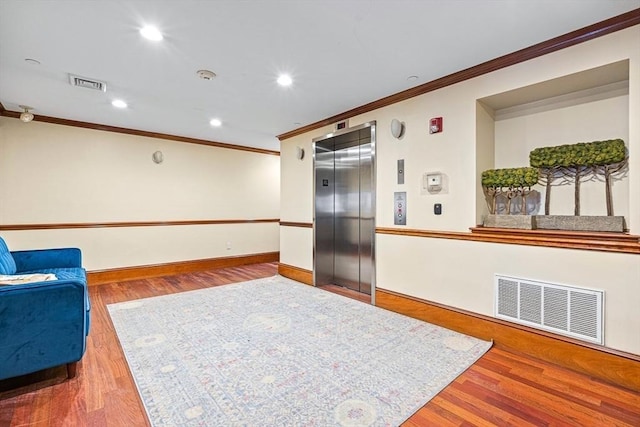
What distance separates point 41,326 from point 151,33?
2.14m

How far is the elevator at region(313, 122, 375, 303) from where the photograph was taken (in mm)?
4301

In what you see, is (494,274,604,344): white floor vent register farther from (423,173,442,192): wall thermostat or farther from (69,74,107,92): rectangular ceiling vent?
(69,74,107,92): rectangular ceiling vent

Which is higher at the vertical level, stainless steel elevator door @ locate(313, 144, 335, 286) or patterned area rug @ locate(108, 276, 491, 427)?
stainless steel elevator door @ locate(313, 144, 335, 286)

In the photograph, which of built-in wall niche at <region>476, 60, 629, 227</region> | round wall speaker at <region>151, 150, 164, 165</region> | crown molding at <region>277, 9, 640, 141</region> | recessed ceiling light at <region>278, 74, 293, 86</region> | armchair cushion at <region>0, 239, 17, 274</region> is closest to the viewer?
crown molding at <region>277, 9, 640, 141</region>

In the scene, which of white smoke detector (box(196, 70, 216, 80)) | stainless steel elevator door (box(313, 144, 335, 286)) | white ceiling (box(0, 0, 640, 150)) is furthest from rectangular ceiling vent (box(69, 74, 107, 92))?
stainless steel elevator door (box(313, 144, 335, 286))

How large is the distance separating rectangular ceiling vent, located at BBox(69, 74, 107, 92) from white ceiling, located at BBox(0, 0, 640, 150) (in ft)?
0.26

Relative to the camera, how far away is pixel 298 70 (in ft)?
9.49

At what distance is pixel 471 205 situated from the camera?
290 centimetres

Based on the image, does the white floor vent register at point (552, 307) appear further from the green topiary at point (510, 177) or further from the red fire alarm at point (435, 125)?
the red fire alarm at point (435, 125)

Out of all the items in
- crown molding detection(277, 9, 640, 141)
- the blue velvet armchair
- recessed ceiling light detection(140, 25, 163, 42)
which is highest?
recessed ceiling light detection(140, 25, 163, 42)

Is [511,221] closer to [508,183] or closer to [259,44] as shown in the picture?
[508,183]

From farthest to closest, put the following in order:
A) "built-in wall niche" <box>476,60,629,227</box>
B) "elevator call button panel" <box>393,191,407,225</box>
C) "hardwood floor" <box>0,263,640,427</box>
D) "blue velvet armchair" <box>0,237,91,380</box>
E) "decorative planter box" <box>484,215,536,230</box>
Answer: "elevator call button panel" <box>393,191,407,225</box>
"decorative planter box" <box>484,215,536,230</box>
"built-in wall niche" <box>476,60,629,227</box>
"blue velvet armchair" <box>0,237,91,380</box>
"hardwood floor" <box>0,263,640,427</box>

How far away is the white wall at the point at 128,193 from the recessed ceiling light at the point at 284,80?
10.8 ft

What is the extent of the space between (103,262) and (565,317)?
581 cm
